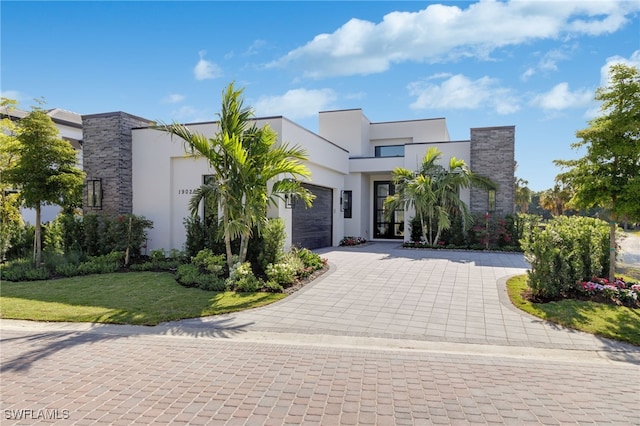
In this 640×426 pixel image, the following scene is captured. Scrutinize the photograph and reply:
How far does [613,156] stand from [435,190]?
8409 millimetres

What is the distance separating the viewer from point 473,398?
3648 mm

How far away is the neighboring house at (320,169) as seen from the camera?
1268 cm

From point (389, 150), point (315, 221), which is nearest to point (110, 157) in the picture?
point (315, 221)

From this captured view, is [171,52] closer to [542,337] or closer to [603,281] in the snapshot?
[542,337]

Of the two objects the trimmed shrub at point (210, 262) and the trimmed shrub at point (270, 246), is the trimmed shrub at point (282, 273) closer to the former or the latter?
the trimmed shrub at point (270, 246)

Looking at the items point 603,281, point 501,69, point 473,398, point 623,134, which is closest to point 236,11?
point 501,69

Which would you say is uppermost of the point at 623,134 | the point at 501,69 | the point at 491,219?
the point at 501,69

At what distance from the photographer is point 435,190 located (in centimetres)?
1619

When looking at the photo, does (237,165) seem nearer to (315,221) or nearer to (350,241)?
(315,221)

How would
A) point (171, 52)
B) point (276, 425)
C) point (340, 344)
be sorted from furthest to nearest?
point (171, 52) < point (340, 344) < point (276, 425)

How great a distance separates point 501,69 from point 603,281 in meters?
6.26

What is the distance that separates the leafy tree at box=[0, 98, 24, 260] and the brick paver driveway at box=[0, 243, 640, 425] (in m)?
6.67

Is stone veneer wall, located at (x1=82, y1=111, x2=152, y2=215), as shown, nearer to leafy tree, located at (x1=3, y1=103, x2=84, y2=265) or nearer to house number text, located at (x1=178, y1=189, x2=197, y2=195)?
house number text, located at (x1=178, y1=189, x2=197, y2=195)

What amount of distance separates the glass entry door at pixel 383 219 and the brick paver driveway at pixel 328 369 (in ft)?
41.2
